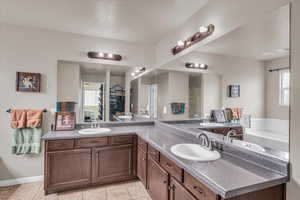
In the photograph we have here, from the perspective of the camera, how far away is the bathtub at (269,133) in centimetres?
120

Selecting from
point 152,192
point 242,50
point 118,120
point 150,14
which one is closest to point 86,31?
point 150,14

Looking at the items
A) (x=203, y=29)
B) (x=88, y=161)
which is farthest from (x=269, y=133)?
(x=88, y=161)

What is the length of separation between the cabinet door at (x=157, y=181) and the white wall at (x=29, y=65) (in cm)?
199

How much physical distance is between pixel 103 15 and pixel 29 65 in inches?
60.5

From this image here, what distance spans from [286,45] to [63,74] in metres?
3.11

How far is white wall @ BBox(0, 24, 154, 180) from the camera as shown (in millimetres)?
2598

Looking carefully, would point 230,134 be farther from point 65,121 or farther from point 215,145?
point 65,121

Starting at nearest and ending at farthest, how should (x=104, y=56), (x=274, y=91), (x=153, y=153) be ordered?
(x=274, y=91) → (x=153, y=153) → (x=104, y=56)

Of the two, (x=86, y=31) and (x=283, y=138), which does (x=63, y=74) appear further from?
(x=283, y=138)

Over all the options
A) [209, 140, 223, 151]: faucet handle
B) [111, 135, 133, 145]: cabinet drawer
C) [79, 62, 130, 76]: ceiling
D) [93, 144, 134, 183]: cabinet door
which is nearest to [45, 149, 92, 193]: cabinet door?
[93, 144, 134, 183]: cabinet door

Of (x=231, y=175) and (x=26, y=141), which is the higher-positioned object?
(x=231, y=175)

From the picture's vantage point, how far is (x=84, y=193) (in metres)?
2.35

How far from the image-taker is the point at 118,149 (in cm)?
253

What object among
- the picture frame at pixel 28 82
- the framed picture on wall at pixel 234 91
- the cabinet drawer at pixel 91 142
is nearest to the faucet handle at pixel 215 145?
the framed picture on wall at pixel 234 91
